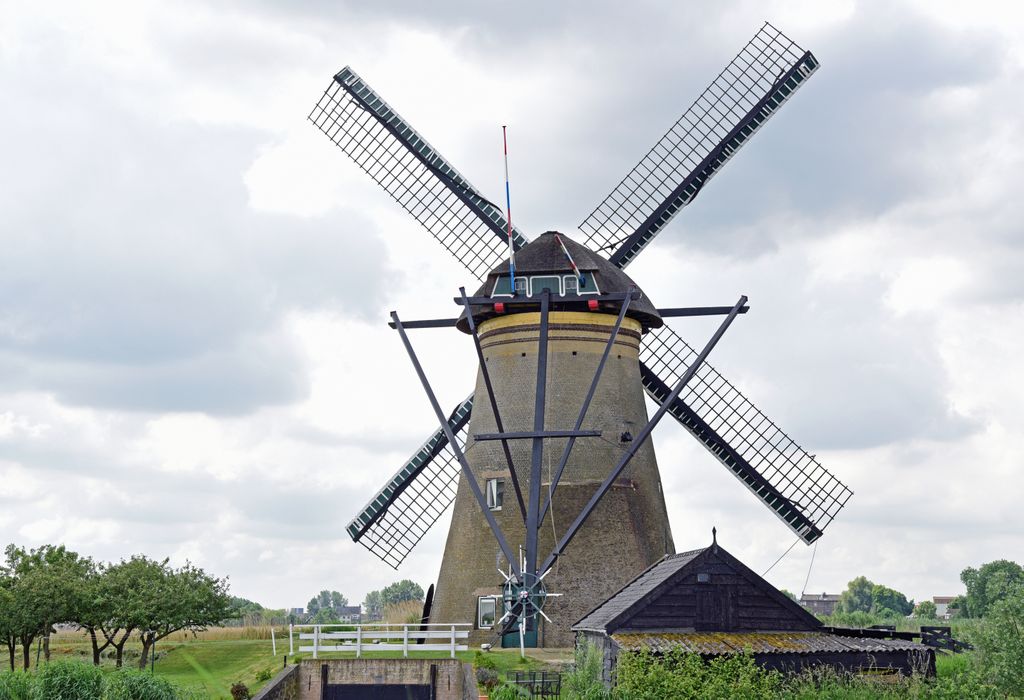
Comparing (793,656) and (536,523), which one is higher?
(536,523)

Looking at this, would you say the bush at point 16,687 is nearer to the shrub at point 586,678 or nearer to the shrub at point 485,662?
the shrub at point 485,662

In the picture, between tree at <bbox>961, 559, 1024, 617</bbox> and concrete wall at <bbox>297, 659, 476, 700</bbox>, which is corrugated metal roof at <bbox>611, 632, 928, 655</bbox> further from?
tree at <bbox>961, 559, 1024, 617</bbox>

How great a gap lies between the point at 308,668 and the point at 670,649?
347 inches

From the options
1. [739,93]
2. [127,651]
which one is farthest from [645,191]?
[127,651]

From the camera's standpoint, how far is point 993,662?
20750 mm

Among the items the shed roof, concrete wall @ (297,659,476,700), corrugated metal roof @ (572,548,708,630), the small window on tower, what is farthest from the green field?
the small window on tower

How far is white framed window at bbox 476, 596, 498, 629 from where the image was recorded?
87.1 ft

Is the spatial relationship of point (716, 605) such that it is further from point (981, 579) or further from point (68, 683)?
point (981, 579)

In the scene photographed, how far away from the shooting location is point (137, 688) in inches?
A: 876

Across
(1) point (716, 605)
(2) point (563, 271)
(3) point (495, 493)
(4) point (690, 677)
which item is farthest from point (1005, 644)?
(2) point (563, 271)

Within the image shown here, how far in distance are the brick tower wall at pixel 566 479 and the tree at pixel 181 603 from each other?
7175mm

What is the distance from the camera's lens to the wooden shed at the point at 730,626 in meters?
20.4

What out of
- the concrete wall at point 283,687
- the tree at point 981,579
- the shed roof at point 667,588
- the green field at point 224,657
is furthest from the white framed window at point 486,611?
the tree at point 981,579

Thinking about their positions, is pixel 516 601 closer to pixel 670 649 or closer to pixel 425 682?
pixel 425 682
